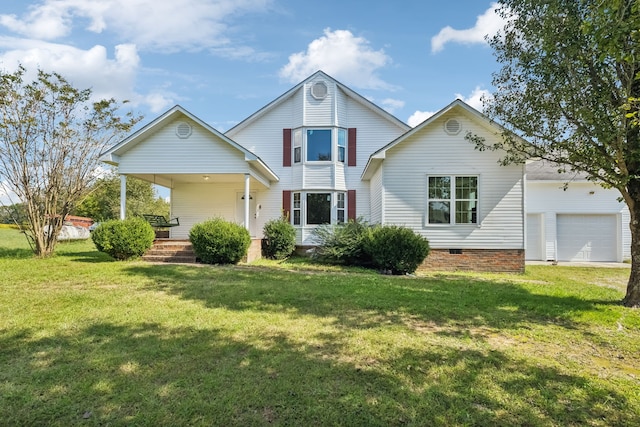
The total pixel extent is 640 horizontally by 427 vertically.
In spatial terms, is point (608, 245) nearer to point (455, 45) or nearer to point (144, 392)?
point (455, 45)

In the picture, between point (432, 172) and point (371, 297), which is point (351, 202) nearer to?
point (432, 172)

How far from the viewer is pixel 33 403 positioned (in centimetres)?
283

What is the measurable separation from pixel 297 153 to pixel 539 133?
10.1 m

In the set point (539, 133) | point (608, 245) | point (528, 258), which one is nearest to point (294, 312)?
point (539, 133)

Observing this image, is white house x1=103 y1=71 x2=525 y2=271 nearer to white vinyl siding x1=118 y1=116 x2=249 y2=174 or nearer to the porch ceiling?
white vinyl siding x1=118 y1=116 x2=249 y2=174

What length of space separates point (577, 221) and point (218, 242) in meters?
15.8

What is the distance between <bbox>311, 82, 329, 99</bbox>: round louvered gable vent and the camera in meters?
16.2

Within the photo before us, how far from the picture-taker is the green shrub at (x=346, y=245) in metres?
12.1

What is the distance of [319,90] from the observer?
53.4 feet

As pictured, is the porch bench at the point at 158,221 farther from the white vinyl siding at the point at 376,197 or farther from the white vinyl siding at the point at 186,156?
the white vinyl siding at the point at 376,197

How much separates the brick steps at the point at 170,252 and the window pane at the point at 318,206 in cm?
556

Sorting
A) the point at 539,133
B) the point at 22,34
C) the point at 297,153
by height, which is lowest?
the point at 539,133

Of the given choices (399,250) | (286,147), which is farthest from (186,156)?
(399,250)

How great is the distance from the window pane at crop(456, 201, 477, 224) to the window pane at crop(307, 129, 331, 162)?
616 centimetres
